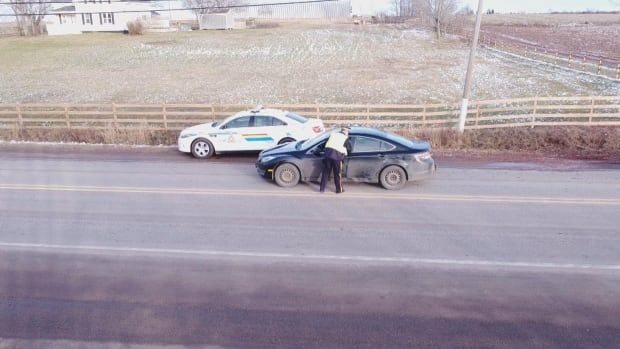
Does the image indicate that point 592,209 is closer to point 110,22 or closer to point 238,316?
point 238,316

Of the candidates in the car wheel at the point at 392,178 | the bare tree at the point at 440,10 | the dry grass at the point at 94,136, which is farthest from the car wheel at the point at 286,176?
the bare tree at the point at 440,10

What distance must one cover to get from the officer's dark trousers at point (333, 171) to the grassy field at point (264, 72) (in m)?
15.3

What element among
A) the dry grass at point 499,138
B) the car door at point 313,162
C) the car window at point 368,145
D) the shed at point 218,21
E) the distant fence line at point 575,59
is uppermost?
the shed at point 218,21

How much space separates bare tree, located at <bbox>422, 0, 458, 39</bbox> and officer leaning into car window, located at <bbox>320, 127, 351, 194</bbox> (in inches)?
2095

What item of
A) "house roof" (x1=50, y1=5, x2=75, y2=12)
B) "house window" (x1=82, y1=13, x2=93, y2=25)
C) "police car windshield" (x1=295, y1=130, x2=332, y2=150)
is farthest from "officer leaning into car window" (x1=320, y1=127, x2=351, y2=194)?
"house roof" (x1=50, y1=5, x2=75, y2=12)

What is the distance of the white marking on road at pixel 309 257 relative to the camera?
695cm

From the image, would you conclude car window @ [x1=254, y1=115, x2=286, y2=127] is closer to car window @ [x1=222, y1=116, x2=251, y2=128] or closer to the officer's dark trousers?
car window @ [x1=222, y1=116, x2=251, y2=128]

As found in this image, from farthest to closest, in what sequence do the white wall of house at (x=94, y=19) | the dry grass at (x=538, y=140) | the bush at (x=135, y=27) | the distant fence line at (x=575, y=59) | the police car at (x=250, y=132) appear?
1. the white wall of house at (x=94, y=19)
2. the bush at (x=135, y=27)
3. the distant fence line at (x=575, y=59)
4. the dry grass at (x=538, y=140)
5. the police car at (x=250, y=132)

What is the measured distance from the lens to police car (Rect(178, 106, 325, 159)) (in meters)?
13.8

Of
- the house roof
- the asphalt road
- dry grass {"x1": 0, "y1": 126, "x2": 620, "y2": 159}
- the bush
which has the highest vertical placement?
the house roof

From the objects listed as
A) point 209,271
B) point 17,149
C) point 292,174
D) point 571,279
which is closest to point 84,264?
point 209,271

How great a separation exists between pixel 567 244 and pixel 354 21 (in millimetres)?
87455

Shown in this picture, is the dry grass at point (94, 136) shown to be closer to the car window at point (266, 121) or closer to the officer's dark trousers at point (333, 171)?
the car window at point (266, 121)

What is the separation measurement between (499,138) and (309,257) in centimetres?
1070
